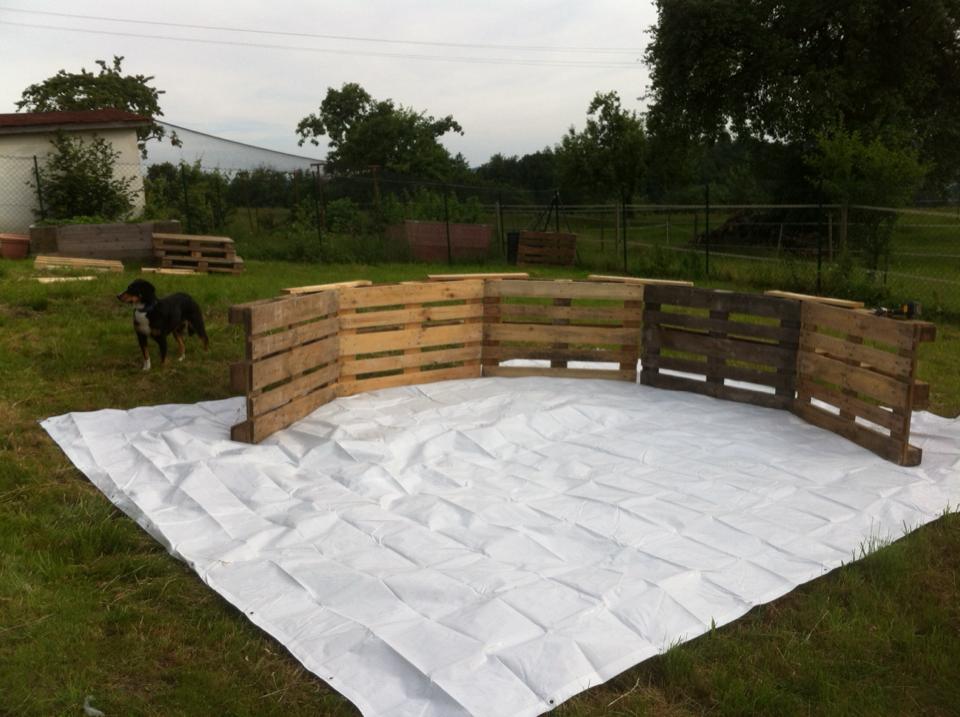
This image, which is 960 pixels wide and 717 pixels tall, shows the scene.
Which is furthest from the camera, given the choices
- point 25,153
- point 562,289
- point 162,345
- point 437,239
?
point 437,239

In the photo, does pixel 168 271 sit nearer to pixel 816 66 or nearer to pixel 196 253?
pixel 196 253

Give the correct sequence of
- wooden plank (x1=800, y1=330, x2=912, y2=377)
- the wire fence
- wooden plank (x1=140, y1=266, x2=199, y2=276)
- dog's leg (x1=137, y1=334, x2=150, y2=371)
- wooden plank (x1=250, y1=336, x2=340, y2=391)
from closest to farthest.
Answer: wooden plank (x1=800, y1=330, x2=912, y2=377), wooden plank (x1=250, y1=336, x2=340, y2=391), dog's leg (x1=137, y1=334, x2=150, y2=371), wooden plank (x1=140, y1=266, x2=199, y2=276), the wire fence

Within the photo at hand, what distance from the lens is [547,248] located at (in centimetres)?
2023

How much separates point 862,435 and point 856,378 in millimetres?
429

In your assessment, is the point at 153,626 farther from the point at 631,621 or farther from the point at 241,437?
the point at 241,437

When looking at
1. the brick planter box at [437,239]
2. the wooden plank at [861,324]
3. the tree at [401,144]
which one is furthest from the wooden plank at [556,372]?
the tree at [401,144]

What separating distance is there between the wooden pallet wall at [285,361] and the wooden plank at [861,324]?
13.1 feet

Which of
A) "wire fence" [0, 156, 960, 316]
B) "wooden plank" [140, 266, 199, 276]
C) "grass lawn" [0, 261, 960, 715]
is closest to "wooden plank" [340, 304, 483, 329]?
"grass lawn" [0, 261, 960, 715]

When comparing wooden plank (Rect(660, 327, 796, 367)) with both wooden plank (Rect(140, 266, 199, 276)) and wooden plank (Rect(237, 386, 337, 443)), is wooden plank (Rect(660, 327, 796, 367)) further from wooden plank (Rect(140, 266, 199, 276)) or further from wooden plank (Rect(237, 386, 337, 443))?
wooden plank (Rect(140, 266, 199, 276))

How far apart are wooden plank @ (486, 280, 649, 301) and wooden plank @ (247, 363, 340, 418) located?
6.24 feet

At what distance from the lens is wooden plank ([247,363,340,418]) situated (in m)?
6.05

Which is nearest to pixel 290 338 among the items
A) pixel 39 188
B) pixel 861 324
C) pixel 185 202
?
pixel 861 324

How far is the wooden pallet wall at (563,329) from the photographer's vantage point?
8172mm

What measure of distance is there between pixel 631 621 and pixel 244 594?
1747 mm
